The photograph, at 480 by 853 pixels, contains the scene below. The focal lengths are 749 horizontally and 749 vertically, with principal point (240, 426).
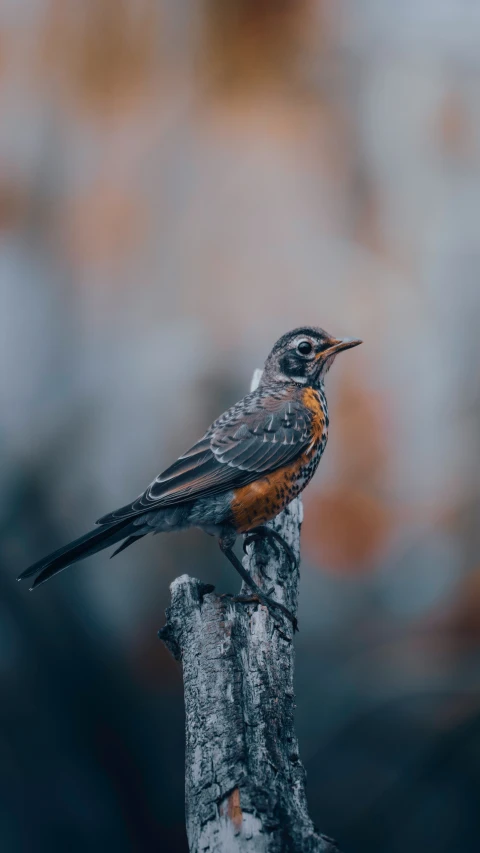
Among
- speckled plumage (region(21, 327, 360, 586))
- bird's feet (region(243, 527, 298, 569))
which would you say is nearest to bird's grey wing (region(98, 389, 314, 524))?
speckled plumage (region(21, 327, 360, 586))

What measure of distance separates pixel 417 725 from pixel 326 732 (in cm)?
44

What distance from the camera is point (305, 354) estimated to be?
10.1 feet

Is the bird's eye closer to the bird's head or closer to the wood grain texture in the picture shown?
the bird's head

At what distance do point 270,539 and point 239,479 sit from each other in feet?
1.13

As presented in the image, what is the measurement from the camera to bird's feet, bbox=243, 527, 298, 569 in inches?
110

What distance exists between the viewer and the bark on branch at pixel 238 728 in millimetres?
1671

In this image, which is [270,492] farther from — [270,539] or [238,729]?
[238,729]

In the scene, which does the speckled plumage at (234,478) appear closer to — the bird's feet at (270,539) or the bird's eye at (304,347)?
the bird's eye at (304,347)

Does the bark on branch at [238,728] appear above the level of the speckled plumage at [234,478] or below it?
below

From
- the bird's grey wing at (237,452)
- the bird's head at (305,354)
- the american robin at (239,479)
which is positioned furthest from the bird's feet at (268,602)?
the bird's head at (305,354)

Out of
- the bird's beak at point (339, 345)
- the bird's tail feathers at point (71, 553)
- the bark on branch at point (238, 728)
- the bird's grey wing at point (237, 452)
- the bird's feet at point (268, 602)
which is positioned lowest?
the bark on branch at point (238, 728)

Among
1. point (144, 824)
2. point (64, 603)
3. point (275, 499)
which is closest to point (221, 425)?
point (275, 499)

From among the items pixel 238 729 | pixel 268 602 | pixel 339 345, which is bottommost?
pixel 238 729

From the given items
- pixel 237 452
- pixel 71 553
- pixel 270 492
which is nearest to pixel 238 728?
pixel 71 553
